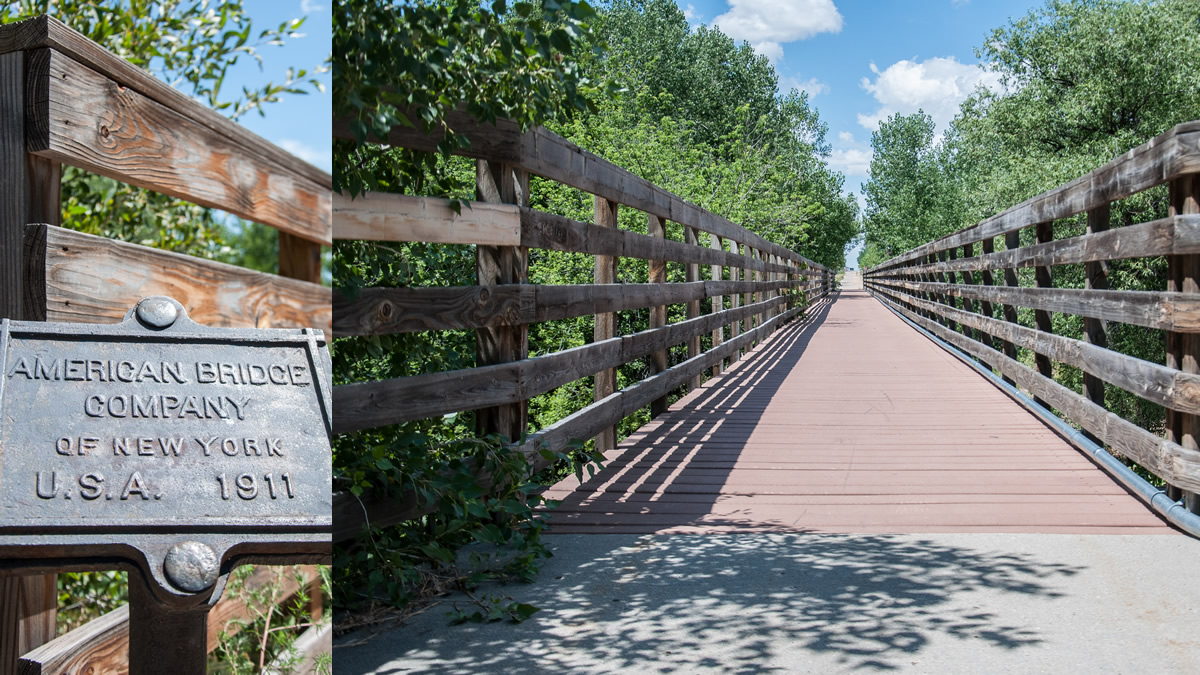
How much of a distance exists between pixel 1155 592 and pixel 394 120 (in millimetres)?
2380

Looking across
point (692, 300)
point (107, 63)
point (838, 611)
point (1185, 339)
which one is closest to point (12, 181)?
point (107, 63)

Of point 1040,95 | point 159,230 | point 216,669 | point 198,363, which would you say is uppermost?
point 1040,95

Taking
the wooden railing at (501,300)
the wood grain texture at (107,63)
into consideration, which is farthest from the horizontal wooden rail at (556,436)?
the wood grain texture at (107,63)

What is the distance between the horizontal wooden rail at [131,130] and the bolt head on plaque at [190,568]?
1.09 meters

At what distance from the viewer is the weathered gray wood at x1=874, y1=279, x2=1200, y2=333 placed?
138 inches

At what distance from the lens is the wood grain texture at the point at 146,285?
2.21 m

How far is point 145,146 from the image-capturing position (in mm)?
2570

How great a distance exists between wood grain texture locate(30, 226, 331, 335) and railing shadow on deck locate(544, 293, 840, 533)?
1.23 m

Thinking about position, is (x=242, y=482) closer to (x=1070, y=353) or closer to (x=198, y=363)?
(x=198, y=363)

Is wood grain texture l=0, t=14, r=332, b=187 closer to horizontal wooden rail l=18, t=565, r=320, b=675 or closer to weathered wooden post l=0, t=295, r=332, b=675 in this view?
weathered wooden post l=0, t=295, r=332, b=675

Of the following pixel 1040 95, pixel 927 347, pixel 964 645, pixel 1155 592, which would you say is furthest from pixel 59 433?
pixel 1040 95

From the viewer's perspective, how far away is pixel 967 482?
4.26 meters

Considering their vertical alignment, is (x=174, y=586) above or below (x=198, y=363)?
below

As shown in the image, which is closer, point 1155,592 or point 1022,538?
point 1155,592
